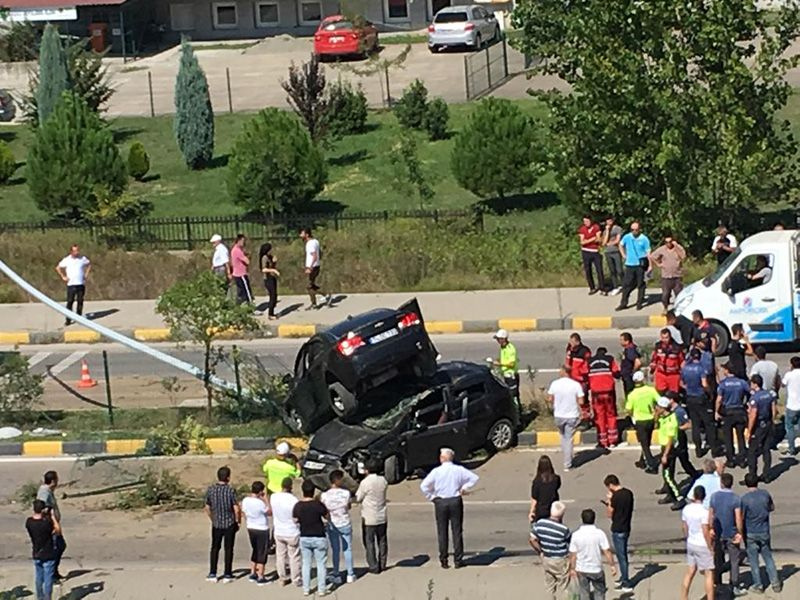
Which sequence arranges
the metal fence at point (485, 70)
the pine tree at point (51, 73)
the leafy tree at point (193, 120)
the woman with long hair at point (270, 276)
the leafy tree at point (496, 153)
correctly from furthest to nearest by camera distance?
the metal fence at point (485, 70) < the pine tree at point (51, 73) < the leafy tree at point (193, 120) < the leafy tree at point (496, 153) < the woman with long hair at point (270, 276)

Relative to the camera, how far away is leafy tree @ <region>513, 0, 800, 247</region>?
29.8m

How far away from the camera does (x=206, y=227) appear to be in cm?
3681

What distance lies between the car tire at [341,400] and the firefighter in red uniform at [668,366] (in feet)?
12.8

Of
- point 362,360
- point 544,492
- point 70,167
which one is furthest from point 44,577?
point 70,167

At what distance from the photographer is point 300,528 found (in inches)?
656

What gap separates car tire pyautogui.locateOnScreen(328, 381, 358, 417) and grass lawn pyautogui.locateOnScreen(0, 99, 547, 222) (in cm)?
1680

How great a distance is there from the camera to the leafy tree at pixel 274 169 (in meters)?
37.3

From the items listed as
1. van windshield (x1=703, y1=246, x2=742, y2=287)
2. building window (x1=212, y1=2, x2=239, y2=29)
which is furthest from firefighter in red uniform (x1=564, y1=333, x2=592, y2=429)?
building window (x1=212, y1=2, x2=239, y2=29)

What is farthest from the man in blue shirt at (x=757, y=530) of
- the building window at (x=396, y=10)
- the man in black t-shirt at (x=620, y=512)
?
the building window at (x=396, y=10)

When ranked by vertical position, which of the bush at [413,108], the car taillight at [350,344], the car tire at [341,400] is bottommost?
the car tire at [341,400]

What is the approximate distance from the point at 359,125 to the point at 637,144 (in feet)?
52.5

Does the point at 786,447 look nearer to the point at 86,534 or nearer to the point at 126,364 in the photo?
the point at 86,534

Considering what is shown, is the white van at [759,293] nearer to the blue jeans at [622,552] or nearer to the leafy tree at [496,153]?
the blue jeans at [622,552]

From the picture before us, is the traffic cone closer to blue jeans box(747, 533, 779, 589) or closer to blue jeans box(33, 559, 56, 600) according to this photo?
blue jeans box(33, 559, 56, 600)
